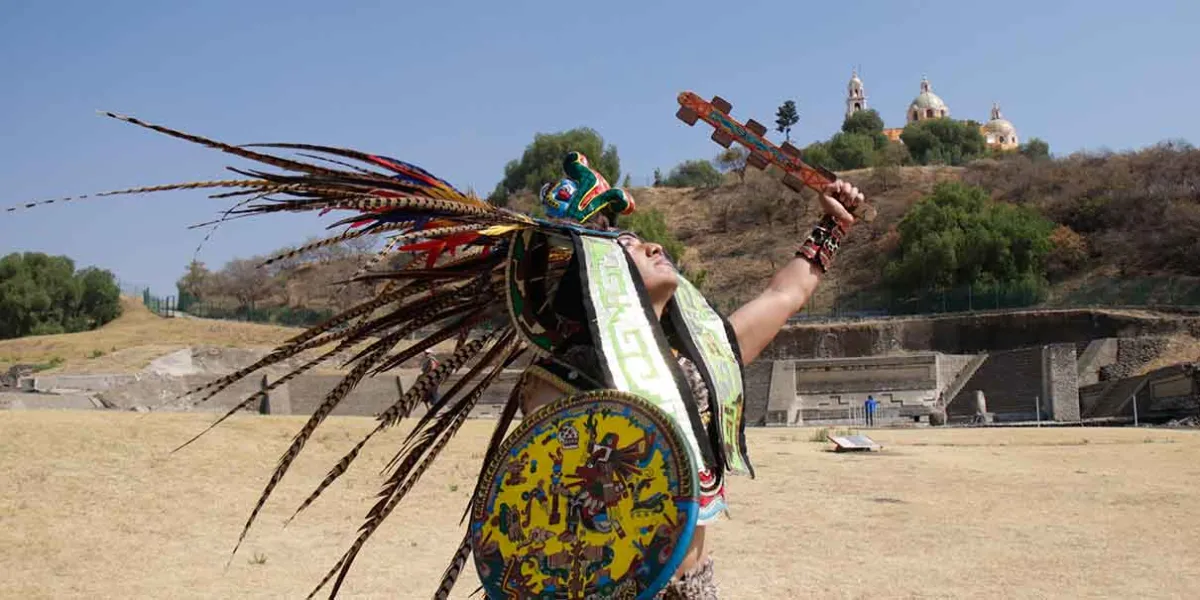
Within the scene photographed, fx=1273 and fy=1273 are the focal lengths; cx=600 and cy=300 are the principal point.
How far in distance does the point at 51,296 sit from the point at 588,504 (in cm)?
6306

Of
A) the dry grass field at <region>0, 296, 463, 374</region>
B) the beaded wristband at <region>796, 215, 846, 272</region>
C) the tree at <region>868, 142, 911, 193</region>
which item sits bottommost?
the beaded wristband at <region>796, 215, 846, 272</region>

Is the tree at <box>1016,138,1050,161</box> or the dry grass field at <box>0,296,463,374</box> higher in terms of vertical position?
the tree at <box>1016,138,1050,161</box>

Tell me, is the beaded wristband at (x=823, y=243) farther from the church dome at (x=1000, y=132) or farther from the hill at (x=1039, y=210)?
the church dome at (x=1000, y=132)

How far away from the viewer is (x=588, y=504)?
3041mm

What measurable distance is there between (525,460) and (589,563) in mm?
301

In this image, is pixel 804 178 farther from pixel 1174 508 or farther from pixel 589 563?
pixel 1174 508

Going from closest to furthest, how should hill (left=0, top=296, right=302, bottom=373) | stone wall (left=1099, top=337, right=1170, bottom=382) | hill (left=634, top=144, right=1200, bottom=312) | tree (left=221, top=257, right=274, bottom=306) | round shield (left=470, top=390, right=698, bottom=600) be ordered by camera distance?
round shield (left=470, top=390, right=698, bottom=600)
stone wall (left=1099, top=337, right=1170, bottom=382)
hill (left=0, top=296, right=302, bottom=373)
hill (left=634, top=144, right=1200, bottom=312)
tree (left=221, top=257, right=274, bottom=306)

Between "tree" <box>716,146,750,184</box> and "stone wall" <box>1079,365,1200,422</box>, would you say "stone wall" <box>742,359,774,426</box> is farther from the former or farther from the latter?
"tree" <box>716,146,750,184</box>

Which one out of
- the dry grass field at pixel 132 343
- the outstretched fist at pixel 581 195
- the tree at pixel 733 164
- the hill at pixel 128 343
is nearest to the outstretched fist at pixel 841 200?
the outstretched fist at pixel 581 195

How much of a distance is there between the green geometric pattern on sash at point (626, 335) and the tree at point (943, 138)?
92.0m

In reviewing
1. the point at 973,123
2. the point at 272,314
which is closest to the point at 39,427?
the point at 272,314

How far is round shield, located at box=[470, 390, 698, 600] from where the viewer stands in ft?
9.69

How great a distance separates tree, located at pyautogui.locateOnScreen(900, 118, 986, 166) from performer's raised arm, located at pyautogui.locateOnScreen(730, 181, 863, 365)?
91134 mm

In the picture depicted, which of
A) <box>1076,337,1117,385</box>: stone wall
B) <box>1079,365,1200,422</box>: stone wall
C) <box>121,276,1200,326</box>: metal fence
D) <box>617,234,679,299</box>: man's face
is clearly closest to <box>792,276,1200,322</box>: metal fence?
<box>121,276,1200,326</box>: metal fence
